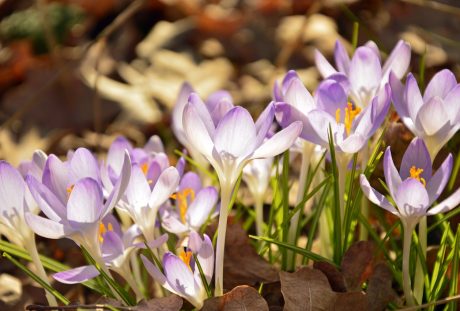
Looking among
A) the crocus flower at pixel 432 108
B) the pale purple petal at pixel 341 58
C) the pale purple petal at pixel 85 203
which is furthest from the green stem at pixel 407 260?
the pale purple petal at pixel 85 203

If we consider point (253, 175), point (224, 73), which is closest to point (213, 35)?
point (224, 73)

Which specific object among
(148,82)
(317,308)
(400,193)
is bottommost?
(148,82)

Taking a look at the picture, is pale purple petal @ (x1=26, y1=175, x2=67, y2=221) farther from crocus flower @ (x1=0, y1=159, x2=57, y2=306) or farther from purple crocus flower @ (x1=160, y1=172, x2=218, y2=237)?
purple crocus flower @ (x1=160, y1=172, x2=218, y2=237)

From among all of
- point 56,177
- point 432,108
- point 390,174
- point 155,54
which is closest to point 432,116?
point 432,108

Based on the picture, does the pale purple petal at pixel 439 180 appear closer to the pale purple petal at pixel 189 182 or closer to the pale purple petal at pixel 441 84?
the pale purple petal at pixel 441 84

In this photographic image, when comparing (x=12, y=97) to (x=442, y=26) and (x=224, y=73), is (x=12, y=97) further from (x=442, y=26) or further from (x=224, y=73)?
(x=442, y=26)

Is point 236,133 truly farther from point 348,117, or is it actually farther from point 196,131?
point 348,117
